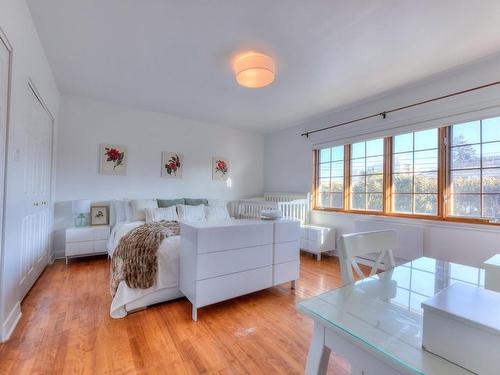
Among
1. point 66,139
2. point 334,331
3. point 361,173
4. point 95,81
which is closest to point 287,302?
point 334,331

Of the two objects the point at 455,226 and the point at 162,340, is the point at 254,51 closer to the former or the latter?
the point at 162,340

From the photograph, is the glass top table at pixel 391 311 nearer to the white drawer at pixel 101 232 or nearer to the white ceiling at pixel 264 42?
the white ceiling at pixel 264 42

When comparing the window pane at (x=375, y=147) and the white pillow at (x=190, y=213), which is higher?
the window pane at (x=375, y=147)

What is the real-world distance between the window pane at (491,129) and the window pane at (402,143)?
0.70 meters

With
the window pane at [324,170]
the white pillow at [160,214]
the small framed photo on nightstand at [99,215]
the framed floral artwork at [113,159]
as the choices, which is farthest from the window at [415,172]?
the small framed photo on nightstand at [99,215]

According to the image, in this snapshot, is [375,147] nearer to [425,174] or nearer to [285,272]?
[425,174]

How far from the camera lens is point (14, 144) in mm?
1751

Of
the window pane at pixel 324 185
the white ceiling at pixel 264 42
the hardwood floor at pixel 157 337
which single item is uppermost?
the white ceiling at pixel 264 42

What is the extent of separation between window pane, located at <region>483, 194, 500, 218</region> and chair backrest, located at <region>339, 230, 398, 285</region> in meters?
1.83

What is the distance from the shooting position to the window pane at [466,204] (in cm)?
252

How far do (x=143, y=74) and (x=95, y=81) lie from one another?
760 millimetres

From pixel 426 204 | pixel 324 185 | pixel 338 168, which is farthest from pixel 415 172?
pixel 324 185

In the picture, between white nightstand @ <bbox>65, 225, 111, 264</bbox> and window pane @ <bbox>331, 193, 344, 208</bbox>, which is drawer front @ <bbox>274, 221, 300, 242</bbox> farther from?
white nightstand @ <bbox>65, 225, 111, 264</bbox>

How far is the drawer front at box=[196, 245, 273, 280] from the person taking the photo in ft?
6.26
